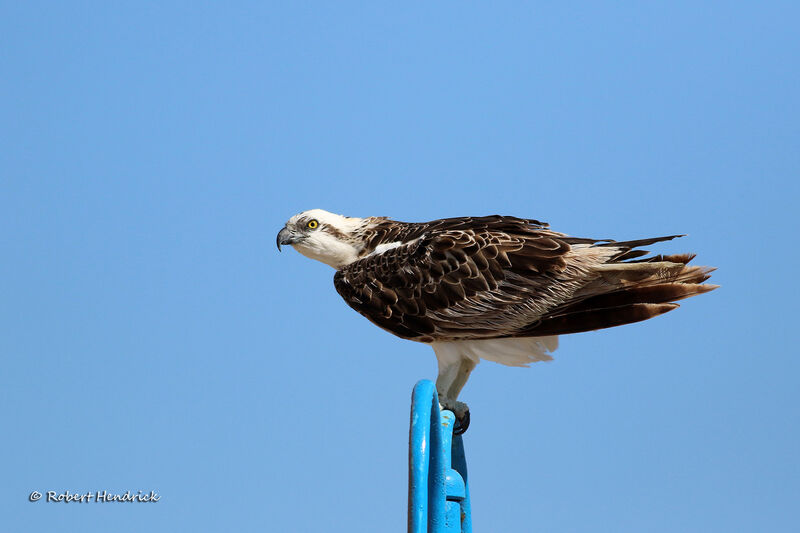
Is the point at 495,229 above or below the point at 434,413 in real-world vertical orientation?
above

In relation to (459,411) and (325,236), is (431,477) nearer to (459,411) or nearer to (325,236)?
(459,411)

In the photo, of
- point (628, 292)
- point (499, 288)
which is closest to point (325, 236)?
point (499, 288)

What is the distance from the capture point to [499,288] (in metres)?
6.66

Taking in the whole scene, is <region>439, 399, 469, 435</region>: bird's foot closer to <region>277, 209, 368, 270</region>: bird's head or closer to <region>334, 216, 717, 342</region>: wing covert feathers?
<region>334, 216, 717, 342</region>: wing covert feathers

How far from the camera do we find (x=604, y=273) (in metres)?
6.37

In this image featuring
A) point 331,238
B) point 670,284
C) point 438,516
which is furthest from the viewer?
point 331,238

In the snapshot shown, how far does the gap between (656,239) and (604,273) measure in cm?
44

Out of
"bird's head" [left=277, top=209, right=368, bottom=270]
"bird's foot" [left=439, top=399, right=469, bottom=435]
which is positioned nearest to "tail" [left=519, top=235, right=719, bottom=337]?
"bird's foot" [left=439, top=399, right=469, bottom=435]

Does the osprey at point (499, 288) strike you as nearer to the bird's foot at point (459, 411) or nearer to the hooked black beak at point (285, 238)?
the bird's foot at point (459, 411)

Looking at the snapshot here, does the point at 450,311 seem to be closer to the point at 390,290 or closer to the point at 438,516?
the point at 390,290

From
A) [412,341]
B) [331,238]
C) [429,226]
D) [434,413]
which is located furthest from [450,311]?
[434,413]

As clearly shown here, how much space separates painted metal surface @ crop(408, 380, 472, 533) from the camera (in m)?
3.78

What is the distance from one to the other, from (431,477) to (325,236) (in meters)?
3.79

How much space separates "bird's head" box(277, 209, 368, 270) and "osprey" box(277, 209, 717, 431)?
0.34m
